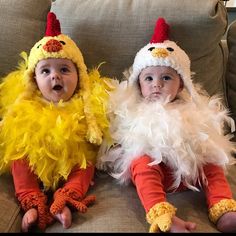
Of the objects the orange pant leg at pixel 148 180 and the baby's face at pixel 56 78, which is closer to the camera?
the orange pant leg at pixel 148 180

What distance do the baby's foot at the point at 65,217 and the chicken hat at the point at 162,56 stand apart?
1.63 feet

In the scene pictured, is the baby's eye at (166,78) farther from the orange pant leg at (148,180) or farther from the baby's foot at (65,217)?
the baby's foot at (65,217)

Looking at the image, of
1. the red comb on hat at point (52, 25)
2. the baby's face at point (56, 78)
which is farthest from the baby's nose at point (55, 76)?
the red comb on hat at point (52, 25)

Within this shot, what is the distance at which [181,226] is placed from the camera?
3.21 feet

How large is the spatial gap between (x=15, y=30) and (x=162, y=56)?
1.80 ft

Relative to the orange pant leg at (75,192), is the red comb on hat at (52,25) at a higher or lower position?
higher

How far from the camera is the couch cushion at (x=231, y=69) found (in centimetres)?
147

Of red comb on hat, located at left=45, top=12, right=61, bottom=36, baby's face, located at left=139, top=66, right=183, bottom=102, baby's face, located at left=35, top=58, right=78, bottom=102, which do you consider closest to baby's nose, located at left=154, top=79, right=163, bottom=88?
baby's face, located at left=139, top=66, right=183, bottom=102

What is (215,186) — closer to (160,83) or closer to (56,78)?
(160,83)

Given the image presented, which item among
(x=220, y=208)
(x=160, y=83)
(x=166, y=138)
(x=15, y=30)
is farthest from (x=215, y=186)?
(x=15, y=30)

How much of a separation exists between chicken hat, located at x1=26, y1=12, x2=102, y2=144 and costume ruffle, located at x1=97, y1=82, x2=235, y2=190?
7 cm

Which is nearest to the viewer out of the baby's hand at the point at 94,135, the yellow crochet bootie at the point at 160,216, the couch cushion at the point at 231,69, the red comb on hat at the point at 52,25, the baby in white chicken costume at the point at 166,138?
the yellow crochet bootie at the point at 160,216

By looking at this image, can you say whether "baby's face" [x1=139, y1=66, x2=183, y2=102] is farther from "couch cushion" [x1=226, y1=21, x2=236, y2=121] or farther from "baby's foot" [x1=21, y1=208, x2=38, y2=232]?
"baby's foot" [x1=21, y1=208, x2=38, y2=232]

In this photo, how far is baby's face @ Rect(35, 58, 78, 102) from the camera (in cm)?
123
